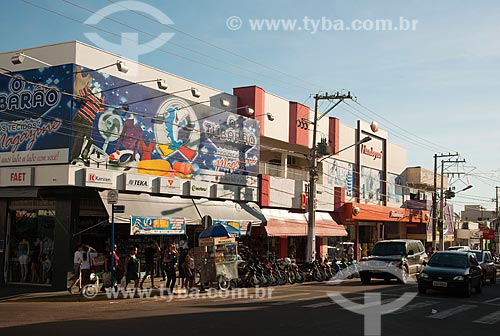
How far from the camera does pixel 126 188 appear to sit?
23.3m

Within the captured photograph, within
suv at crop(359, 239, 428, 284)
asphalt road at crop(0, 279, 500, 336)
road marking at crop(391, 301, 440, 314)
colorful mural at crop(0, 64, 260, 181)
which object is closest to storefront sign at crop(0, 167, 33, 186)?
colorful mural at crop(0, 64, 260, 181)

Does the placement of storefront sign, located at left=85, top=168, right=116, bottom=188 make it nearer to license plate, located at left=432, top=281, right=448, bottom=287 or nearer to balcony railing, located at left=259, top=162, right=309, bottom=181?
license plate, located at left=432, top=281, right=448, bottom=287

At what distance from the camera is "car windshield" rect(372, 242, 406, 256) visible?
88.1ft

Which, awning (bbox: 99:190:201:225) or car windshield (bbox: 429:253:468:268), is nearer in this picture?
car windshield (bbox: 429:253:468:268)

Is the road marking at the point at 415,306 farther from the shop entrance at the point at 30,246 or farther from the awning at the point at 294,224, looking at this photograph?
the shop entrance at the point at 30,246

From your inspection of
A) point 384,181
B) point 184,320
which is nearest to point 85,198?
point 184,320

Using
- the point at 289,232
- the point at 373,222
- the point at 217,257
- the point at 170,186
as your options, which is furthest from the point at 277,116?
the point at 373,222

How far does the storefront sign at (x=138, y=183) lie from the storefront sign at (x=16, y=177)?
3.63 metres

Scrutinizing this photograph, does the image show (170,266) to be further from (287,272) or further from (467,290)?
(467,290)

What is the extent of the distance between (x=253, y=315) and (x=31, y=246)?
12.8 metres

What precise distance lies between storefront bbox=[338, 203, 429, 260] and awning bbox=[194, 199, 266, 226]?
11.2 metres

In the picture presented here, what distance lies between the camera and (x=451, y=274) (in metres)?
19.5

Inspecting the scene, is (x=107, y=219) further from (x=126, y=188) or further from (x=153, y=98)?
(x=153, y=98)

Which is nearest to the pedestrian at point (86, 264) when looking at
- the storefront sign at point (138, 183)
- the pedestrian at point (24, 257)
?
the storefront sign at point (138, 183)
